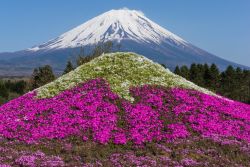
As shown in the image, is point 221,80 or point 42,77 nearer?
point 42,77

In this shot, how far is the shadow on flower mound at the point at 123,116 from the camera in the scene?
2088cm

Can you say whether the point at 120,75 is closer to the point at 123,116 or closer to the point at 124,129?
the point at 123,116

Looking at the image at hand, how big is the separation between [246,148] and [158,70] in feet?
34.9

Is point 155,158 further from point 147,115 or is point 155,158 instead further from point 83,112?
point 83,112

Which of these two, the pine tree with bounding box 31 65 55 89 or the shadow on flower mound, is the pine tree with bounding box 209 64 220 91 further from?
the shadow on flower mound

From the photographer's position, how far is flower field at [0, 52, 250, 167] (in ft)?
59.1

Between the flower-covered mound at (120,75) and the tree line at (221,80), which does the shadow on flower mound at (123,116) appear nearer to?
the flower-covered mound at (120,75)

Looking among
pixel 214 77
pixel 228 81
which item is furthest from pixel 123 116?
pixel 228 81

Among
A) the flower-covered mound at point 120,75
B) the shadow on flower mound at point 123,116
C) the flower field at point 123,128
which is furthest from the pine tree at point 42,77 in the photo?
the shadow on flower mound at point 123,116

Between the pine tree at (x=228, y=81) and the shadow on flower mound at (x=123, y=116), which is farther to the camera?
the pine tree at (x=228, y=81)

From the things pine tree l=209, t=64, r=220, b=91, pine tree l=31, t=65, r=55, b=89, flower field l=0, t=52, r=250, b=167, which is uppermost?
pine tree l=209, t=64, r=220, b=91

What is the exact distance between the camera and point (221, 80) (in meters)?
93.3

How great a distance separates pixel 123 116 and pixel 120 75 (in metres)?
5.78

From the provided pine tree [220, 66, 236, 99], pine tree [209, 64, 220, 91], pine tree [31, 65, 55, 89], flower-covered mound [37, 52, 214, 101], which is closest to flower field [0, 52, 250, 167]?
flower-covered mound [37, 52, 214, 101]
